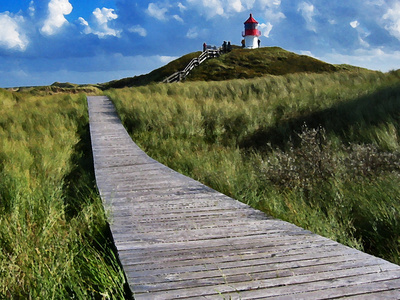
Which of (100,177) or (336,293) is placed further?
(100,177)

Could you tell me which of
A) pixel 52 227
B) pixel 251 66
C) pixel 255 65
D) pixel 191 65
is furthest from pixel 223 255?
pixel 191 65

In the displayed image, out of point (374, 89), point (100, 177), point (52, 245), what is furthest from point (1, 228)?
point (374, 89)

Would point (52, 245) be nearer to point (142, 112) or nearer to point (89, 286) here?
point (89, 286)

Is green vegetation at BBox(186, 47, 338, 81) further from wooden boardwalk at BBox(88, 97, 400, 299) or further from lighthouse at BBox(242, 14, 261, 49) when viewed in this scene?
wooden boardwalk at BBox(88, 97, 400, 299)

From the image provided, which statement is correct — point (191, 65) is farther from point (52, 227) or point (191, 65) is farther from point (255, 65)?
point (52, 227)

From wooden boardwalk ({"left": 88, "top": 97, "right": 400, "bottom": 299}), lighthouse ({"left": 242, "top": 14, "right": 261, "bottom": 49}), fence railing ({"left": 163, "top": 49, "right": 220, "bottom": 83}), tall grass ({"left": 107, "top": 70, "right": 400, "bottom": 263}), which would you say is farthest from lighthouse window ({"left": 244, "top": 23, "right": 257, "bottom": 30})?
wooden boardwalk ({"left": 88, "top": 97, "right": 400, "bottom": 299})

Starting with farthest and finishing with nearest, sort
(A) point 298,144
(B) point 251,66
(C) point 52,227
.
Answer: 1. (B) point 251,66
2. (A) point 298,144
3. (C) point 52,227

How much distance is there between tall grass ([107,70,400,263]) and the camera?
4566 millimetres

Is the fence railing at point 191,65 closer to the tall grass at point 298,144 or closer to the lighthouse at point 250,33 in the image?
the lighthouse at point 250,33

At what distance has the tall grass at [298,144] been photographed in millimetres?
4566

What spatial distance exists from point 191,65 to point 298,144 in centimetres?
2998

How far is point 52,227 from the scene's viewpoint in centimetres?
393

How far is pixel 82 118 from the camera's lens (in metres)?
13.6

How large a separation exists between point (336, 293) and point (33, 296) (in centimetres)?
185
